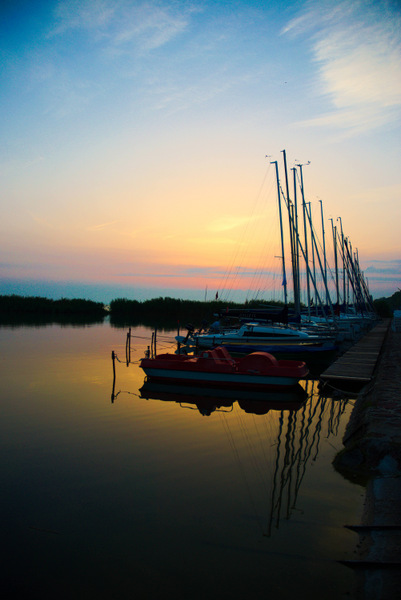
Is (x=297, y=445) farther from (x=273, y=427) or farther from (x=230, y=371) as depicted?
(x=230, y=371)

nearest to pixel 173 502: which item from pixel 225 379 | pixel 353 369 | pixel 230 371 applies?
pixel 230 371

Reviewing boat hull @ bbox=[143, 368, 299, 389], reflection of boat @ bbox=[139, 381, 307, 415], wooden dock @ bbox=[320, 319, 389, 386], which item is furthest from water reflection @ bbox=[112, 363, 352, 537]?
wooden dock @ bbox=[320, 319, 389, 386]

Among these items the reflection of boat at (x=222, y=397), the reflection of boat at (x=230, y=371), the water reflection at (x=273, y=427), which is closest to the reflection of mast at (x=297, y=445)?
the water reflection at (x=273, y=427)

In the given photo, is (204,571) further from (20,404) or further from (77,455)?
(20,404)

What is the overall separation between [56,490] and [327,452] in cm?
638

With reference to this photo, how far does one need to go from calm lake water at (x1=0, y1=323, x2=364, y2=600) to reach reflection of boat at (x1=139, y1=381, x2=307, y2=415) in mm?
486

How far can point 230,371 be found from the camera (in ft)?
59.2

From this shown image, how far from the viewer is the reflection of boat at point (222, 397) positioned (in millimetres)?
15844

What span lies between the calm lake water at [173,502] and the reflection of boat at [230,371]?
2322 mm

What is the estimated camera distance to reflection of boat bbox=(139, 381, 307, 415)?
15.8 meters

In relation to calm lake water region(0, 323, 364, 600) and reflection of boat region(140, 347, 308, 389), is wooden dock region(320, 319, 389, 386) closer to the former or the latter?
reflection of boat region(140, 347, 308, 389)

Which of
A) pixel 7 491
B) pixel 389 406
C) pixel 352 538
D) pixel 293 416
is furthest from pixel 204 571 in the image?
pixel 293 416

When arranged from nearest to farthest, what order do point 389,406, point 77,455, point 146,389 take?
point 77,455 → point 389,406 → point 146,389

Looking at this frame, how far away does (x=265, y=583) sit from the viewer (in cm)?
539
